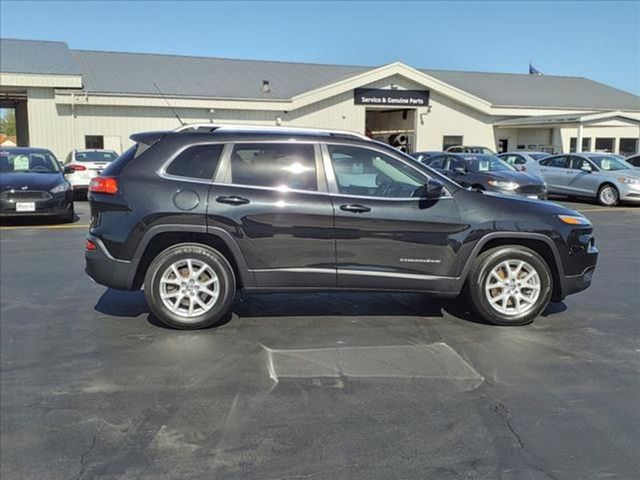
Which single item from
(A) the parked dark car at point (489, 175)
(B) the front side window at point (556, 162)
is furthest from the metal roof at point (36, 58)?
(B) the front side window at point (556, 162)

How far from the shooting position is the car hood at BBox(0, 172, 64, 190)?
12172 mm

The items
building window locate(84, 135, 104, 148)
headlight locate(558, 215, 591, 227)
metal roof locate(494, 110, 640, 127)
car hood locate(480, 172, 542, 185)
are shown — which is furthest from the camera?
metal roof locate(494, 110, 640, 127)

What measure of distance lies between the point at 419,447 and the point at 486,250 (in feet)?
8.83

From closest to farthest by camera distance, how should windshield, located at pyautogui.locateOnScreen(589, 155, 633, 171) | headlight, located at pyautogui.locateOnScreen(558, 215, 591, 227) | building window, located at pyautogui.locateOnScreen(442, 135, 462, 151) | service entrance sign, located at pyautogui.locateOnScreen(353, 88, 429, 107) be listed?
headlight, located at pyautogui.locateOnScreen(558, 215, 591, 227)
windshield, located at pyautogui.locateOnScreen(589, 155, 633, 171)
service entrance sign, located at pyautogui.locateOnScreen(353, 88, 429, 107)
building window, located at pyautogui.locateOnScreen(442, 135, 462, 151)

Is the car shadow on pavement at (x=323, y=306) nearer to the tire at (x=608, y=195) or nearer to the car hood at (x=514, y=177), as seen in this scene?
the car hood at (x=514, y=177)

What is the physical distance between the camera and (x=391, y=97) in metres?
32.9

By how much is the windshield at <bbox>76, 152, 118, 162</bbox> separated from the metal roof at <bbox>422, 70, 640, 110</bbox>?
24.4m

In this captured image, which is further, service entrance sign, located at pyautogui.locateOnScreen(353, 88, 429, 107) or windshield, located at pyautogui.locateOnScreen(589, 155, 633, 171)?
service entrance sign, located at pyautogui.locateOnScreen(353, 88, 429, 107)

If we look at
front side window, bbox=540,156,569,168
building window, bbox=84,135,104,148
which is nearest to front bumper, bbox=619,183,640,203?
front side window, bbox=540,156,569,168

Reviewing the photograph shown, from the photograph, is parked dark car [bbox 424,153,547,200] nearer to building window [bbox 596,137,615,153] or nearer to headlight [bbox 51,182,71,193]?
headlight [bbox 51,182,71,193]

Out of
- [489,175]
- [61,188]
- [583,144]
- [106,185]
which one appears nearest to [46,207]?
[61,188]

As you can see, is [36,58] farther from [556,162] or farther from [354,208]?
[354,208]

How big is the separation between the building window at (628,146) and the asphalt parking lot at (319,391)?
3311 centimetres

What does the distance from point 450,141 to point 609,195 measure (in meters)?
17.7
